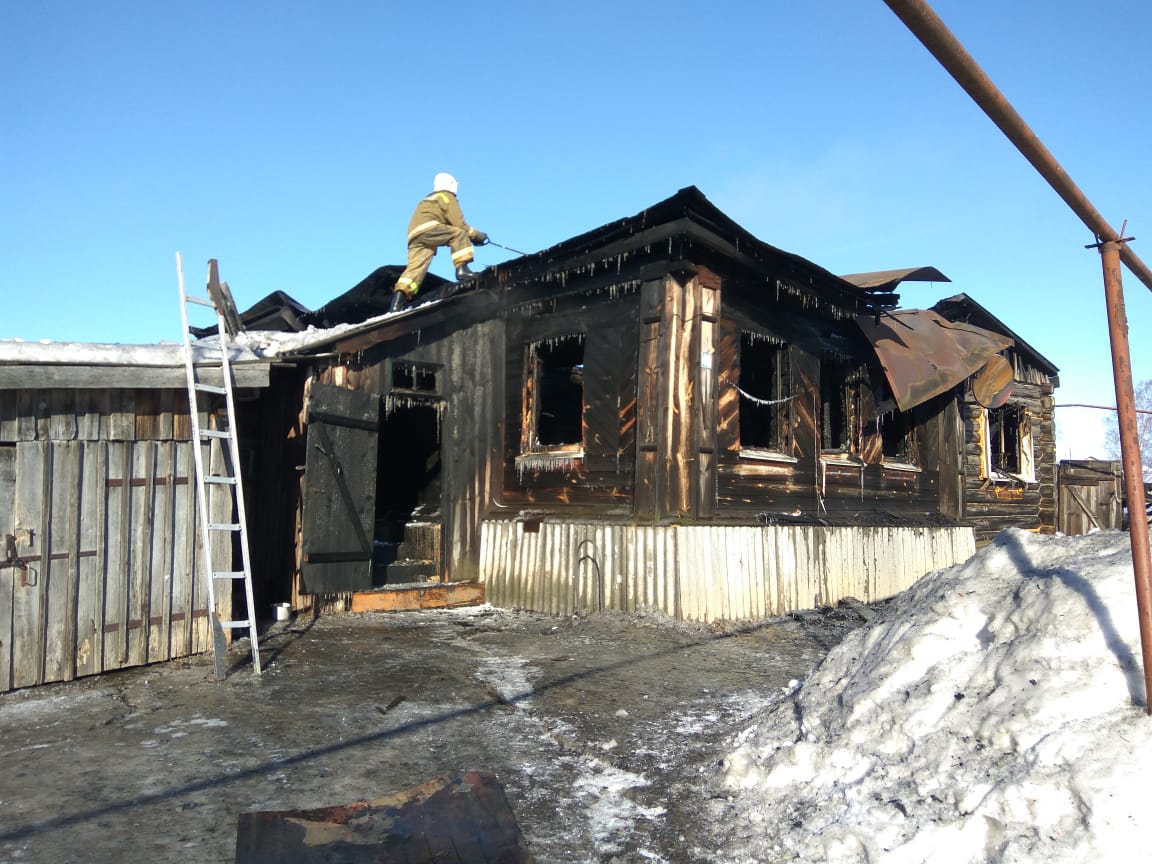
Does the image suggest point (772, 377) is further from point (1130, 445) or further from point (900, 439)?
point (1130, 445)

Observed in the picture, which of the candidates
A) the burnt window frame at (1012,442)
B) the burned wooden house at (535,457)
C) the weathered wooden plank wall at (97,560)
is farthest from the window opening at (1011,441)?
the weathered wooden plank wall at (97,560)

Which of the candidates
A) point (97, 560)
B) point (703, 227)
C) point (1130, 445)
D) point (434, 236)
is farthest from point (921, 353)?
point (97, 560)

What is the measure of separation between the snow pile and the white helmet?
29.6 ft

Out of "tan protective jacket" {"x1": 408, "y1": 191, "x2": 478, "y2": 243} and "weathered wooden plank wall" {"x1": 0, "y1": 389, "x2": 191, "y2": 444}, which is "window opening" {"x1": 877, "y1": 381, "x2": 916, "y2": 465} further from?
"weathered wooden plank wall" {"x1": 0, "y1": 389, "x2": 191, "y2": 444}

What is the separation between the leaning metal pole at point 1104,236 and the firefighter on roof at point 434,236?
8.57 meters

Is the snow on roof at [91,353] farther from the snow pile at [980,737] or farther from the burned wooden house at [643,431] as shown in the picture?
the snow pile at [980,737]

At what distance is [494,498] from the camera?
1123 cm

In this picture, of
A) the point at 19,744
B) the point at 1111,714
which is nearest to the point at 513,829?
the point at 1111,714

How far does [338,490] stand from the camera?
30.2ft

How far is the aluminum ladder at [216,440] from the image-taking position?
22.1 ft

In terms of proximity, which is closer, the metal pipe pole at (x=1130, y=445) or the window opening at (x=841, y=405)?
the metal pipe pole at (x=1130, y=445)

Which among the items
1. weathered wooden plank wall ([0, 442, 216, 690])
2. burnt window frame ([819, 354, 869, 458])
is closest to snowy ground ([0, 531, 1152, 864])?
weathered wooden plank wall ([0, 442, 216, 690])

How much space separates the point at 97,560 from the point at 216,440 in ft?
4.77

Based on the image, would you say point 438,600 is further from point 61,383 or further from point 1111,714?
point 1111,714
